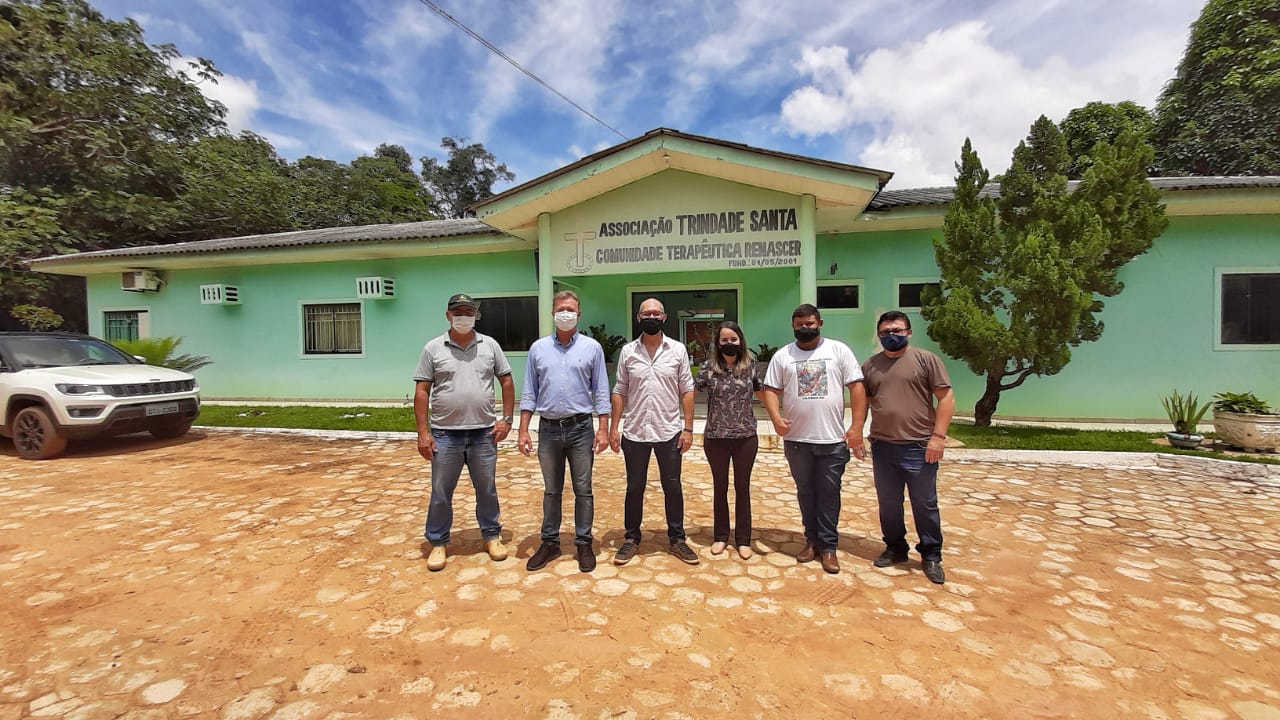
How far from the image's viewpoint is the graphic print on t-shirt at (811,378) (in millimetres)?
3113

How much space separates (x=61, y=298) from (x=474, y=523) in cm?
1810

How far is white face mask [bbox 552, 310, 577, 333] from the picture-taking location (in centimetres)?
327

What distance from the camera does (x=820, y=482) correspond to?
317 cm

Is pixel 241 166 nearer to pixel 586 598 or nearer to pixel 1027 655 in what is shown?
pixel 586 598

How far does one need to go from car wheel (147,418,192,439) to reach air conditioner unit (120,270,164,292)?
5600 millimetres

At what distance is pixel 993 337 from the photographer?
6.38 m

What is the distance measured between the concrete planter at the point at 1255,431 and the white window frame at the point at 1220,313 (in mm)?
2461

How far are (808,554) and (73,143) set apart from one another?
20942mm

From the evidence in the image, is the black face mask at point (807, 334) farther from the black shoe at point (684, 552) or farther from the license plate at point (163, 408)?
the license plate at point (163, 408)

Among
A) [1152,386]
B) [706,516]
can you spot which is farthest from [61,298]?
[1152,386]

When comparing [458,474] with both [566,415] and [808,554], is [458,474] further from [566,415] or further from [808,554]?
[808,554]

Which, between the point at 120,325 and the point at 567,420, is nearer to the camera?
the point at 567,420

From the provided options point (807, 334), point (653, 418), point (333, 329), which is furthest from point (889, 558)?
point (333, 329)

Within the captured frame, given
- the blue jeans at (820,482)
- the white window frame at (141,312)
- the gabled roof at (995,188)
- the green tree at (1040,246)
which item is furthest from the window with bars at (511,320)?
the white window frame at (141,312)
